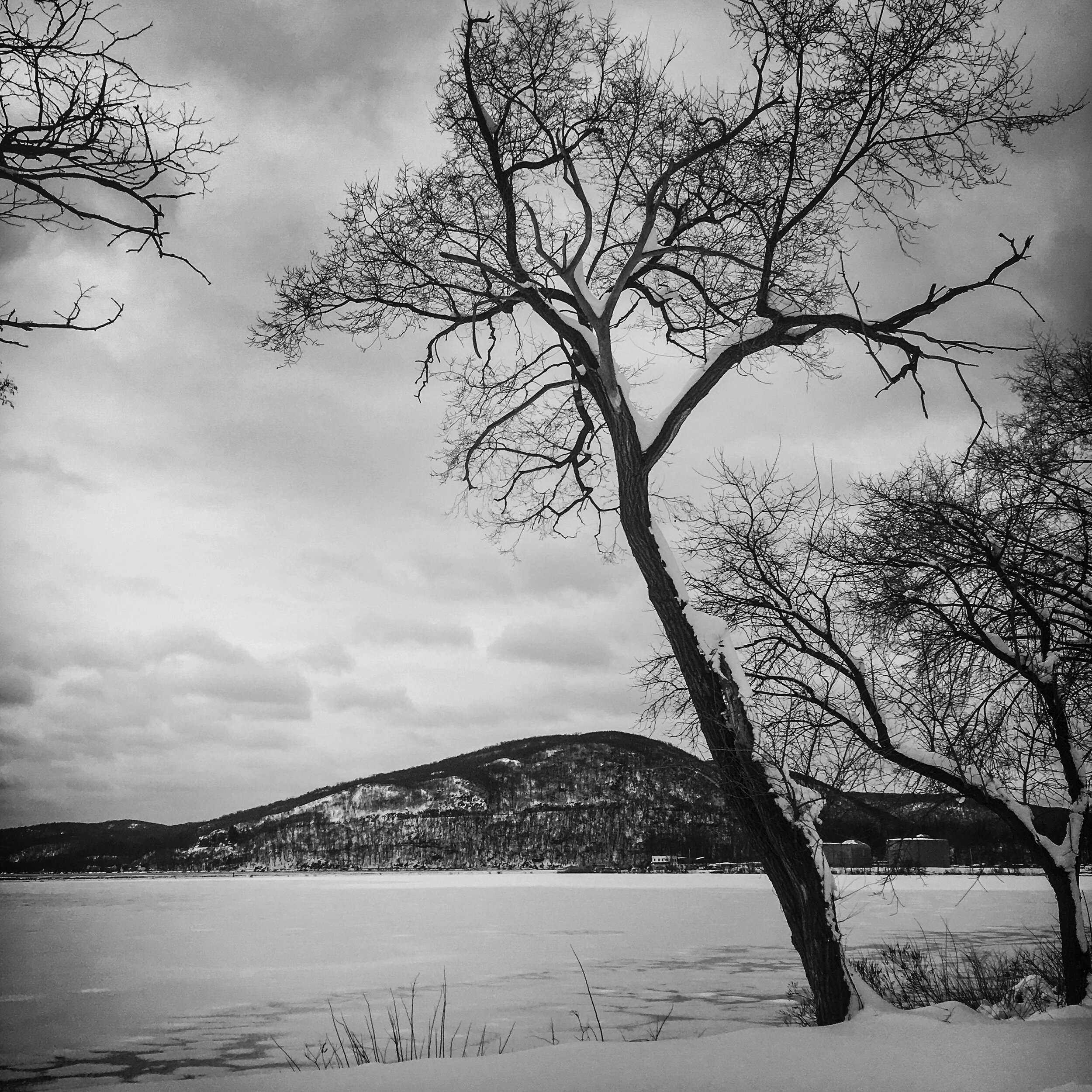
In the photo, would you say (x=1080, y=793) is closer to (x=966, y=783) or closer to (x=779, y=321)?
(x=966, y=783)

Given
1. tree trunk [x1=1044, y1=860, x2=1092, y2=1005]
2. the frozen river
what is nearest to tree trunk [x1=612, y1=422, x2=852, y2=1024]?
the frozen river

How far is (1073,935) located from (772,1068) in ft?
15.5

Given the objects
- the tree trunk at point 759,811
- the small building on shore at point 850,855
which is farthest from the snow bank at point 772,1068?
the small building on shore at point 850,855

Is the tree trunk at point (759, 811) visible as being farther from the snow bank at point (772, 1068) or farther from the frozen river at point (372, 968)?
the frozen river at point (372, 968)

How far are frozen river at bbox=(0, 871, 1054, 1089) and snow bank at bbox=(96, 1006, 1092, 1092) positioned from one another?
314 centimetres

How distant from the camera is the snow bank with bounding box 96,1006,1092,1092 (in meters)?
3.56

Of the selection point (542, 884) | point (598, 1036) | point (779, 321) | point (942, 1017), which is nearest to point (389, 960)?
point (598, 1036)

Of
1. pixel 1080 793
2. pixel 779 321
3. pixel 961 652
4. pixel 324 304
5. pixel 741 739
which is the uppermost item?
pixel 324 304

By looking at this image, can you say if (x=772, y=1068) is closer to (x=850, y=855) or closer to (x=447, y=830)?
(x=850, y=855)

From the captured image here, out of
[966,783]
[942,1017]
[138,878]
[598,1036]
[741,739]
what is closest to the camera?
[942,1017]

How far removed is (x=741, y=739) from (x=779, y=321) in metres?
3.06

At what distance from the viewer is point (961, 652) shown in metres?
7.50

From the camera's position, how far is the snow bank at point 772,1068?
3.56m

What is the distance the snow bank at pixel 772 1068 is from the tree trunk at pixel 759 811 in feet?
2.31
